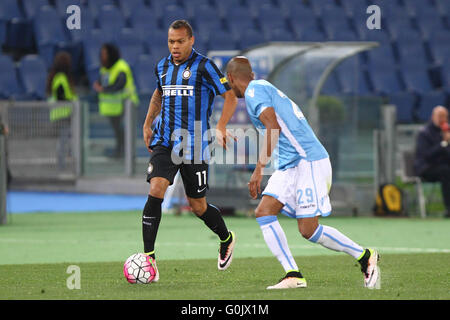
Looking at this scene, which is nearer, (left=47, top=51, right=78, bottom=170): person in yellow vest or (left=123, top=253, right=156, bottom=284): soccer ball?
(left=123, top=253, right=156, bottom=284): soccer ball

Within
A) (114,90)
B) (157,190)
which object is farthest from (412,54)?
(157,190)

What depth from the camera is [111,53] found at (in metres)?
19.4

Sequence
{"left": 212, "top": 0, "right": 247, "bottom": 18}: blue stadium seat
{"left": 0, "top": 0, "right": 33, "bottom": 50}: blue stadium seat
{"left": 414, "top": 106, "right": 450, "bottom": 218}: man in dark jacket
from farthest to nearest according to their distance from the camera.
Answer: {"left": 212, "top": 0, "right": 247, "bottom": 18}: blue stadium seat, {"left": 0, "top": 0, "right": 33, "bottom": 50}: blue stadium seat, {"left": 414, "top": 106, "right": 450, "bottom": 218}: man in dark jacket

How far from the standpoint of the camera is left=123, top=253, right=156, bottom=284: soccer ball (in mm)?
7906

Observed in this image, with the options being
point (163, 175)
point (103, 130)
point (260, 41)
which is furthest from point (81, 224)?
point (260, 41)

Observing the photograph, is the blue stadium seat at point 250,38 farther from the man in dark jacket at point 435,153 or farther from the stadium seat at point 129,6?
the man in dark jacket at point 435,153

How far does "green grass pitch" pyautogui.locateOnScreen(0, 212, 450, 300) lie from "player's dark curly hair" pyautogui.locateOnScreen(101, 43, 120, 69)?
397cm

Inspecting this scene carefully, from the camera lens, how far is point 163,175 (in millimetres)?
8398

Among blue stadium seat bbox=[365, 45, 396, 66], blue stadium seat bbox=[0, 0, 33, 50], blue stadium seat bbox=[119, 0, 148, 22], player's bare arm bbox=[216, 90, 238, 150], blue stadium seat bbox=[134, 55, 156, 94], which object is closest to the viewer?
player's bare arm bbox=[216, 90, 238, 150]

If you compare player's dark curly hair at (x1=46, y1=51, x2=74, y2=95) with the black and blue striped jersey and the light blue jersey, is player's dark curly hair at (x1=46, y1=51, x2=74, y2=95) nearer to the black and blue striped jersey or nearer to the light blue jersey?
the black and blue striped jersey

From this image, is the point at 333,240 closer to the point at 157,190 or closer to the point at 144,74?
the point at 157,190

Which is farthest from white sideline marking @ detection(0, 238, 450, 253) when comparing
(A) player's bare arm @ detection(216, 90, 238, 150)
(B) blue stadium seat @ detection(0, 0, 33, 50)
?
(B) blue stadium seat @ detection(0, 0, 33, 50)
